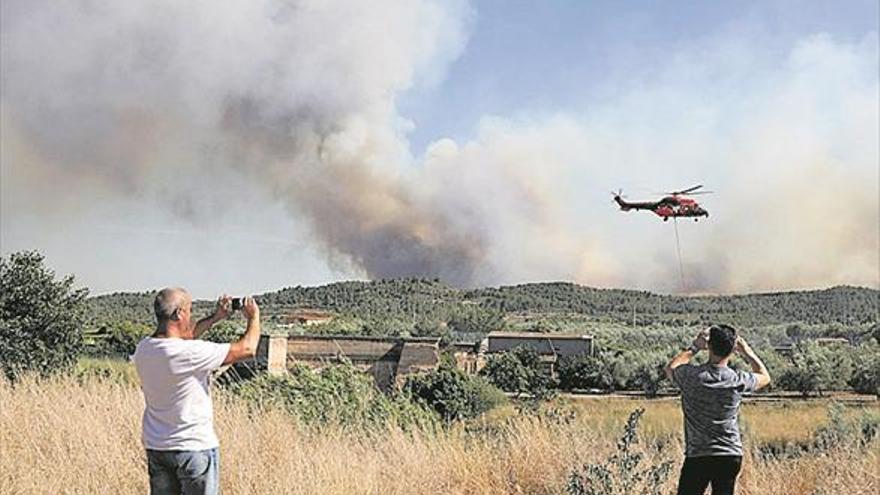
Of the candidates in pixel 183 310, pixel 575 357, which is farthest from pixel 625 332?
pixel 183 310

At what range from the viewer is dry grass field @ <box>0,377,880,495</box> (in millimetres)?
7328

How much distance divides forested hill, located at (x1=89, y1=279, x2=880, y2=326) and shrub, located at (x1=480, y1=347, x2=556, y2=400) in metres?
24.6

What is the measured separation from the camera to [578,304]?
98438mm

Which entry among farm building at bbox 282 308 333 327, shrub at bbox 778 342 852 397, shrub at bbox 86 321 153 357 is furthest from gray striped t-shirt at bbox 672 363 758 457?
farm building at bbox 282 308 333 327

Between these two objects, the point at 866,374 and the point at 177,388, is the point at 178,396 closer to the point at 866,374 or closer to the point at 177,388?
the point at 177,388

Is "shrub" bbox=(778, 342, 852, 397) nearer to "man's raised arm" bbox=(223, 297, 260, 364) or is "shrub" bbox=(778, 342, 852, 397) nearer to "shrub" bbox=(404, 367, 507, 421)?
"shrub" bbox=(404, 367, 507, 421)

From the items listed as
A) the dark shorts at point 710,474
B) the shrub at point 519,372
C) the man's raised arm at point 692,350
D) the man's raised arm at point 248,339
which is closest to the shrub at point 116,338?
the man's raised arm at point 248,339

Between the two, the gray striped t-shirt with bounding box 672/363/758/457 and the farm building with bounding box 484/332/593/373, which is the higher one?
the farm building with bounding box 484/332/593/373

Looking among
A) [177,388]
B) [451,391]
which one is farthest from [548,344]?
[177,388]

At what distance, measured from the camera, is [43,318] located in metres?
17.4

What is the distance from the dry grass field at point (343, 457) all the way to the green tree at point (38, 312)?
25.6 ft

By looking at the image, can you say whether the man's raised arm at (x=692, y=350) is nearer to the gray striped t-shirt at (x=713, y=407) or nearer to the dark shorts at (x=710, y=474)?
the gray striped t-shirt at (x=713, y=407)

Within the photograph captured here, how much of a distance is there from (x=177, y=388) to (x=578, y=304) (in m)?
94.9

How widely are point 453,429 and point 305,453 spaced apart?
2.09 m
